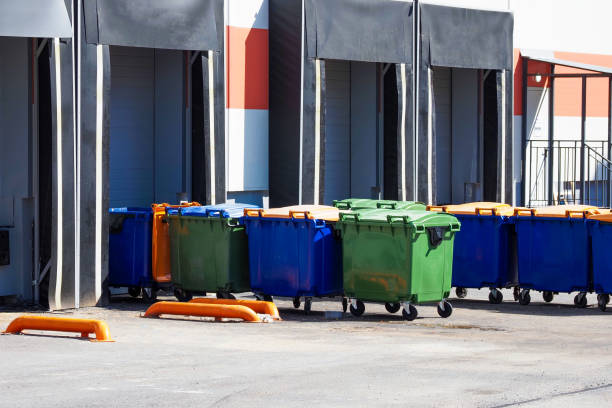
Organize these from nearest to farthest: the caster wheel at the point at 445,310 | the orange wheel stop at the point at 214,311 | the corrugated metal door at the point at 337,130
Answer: the orange wheel stop at the point at 214,311 < the caster wheel at the point at 445,310 < the corrugated metal door at the point at 337,130

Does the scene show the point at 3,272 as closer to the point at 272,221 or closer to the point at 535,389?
the point at 272,221

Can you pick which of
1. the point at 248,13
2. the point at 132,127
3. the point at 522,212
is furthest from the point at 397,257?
the point at 248,13

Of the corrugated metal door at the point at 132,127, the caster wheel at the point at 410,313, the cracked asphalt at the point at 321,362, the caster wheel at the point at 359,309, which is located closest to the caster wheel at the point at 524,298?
the cracked asphalt at the point at 321,362

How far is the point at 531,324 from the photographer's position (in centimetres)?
1355

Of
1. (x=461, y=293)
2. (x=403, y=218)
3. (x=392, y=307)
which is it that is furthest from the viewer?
(x=461, y=293)

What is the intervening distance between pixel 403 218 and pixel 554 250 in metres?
2.29

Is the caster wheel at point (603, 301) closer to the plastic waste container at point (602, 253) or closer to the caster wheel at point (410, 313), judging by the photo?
the plastic waste container at point (602, 253)

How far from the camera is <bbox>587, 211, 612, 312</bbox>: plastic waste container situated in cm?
1448

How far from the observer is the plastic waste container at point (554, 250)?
1476 centimetres

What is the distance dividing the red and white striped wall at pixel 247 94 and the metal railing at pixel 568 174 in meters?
6.25

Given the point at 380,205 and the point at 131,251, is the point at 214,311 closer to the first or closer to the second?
the point at 131,251

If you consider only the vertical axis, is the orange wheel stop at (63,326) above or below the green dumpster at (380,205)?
below

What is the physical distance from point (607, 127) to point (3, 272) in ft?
41.8

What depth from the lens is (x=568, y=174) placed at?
22.7m
